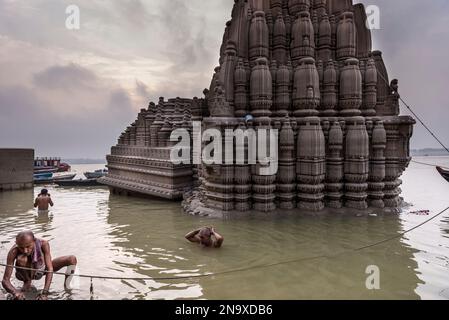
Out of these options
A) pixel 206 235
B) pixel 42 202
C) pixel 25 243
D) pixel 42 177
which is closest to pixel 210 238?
pixel 206 235

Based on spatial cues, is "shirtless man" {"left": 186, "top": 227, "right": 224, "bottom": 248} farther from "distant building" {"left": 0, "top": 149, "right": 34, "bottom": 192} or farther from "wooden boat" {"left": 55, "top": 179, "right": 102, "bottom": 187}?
"distant building" {"left": 0, "top": 149, "right": 34, "bottom": 192}

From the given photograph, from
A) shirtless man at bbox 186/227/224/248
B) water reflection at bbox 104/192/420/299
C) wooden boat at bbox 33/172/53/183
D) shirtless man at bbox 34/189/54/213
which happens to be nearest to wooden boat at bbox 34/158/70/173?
wooden boat at bbox 33/172/53/183

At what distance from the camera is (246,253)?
6496 millimetres

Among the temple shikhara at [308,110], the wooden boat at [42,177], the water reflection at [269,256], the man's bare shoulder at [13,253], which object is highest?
the temple shikhara at [308,110]

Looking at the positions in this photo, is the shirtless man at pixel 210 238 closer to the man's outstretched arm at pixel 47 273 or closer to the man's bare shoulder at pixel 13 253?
the man's outstretched arm at pixel 47 273

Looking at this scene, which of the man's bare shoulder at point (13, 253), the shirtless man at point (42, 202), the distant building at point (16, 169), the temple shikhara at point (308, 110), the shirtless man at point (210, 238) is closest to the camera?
the man's bare shoulder at point (13, 253)

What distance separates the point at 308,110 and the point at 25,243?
8.60 meters

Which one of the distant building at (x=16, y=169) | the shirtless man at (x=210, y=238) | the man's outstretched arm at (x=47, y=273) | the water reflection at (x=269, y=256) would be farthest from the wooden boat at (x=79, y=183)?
the man's outstretched arm at (x=47, y=273)

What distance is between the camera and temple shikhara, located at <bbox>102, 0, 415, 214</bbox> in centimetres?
1002

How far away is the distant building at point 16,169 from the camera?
675 inches

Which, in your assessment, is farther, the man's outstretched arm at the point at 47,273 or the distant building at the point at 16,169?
the distant building at the point at 16,169

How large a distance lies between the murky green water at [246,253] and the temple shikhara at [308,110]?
3.23ft

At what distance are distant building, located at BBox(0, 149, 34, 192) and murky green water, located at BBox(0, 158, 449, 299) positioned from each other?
6992 millimetres

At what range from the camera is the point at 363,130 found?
10258mm
